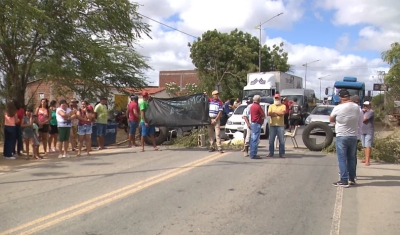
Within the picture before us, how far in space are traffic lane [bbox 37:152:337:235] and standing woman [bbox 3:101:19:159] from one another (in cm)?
584

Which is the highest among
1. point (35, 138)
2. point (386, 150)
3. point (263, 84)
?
point (263, 84)


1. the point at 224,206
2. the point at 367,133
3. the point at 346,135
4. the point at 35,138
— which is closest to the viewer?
the point at 224,206

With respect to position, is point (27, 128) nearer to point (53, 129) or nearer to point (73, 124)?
point (53, 129)

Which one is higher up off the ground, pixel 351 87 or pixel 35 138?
pixel 351 87

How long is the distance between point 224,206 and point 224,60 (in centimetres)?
3803

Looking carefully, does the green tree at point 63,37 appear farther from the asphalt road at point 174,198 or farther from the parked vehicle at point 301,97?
the parked vehicle at point 301,97

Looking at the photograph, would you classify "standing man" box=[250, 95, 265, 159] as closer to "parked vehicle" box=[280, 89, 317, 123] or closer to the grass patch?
the grass patch

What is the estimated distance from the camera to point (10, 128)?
40.1 feet

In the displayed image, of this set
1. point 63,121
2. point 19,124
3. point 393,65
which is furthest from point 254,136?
point 393,65

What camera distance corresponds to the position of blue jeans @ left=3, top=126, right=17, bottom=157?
12.2 metres

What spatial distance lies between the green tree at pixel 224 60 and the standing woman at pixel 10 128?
31103 mm

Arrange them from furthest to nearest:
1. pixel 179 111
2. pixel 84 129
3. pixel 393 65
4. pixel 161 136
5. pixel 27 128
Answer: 1. pixel 393 65
2. pixel 161 136
3. pixel 179 111
4. pixel 84 129
5. pixel 27 128

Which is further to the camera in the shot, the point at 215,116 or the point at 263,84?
the point at 263,84

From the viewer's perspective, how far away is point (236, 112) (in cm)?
1928
